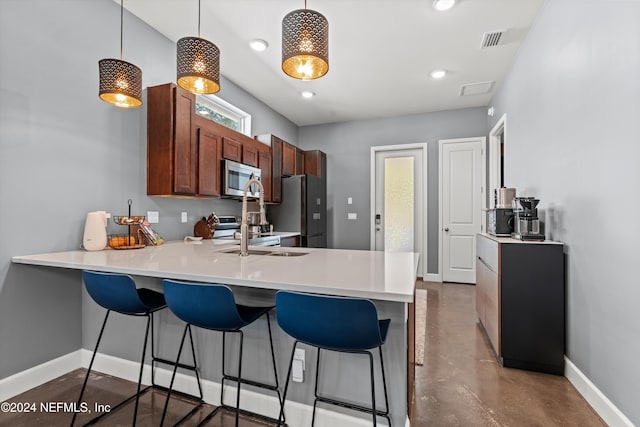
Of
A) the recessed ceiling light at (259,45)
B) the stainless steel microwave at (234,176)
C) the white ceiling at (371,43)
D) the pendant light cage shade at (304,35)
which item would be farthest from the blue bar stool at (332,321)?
the recessed ceiling light at (259,45)

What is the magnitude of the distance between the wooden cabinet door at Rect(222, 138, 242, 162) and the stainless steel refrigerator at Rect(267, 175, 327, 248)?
3.68ft

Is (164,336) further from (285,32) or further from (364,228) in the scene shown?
(364,228)

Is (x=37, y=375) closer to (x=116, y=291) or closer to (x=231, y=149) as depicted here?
(x=116, y=291)

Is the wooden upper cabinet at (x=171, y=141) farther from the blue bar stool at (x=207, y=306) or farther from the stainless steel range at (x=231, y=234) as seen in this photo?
the blue bar stool at (x=207, y=306)

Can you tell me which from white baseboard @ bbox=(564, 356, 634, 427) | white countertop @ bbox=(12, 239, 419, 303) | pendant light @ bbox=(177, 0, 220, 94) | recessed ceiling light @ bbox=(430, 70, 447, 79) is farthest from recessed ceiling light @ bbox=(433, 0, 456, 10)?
white baseboard @ bbox=(564, 356, 634, 427)

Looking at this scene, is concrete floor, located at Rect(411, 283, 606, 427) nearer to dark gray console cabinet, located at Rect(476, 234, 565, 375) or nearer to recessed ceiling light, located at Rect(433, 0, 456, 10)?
dark gray console cabinet, located at Rect(476, 234, 565, 375)

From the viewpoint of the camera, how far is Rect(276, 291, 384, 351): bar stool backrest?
109 cm

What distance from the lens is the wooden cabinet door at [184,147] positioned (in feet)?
8.80

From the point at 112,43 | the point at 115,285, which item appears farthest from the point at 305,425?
the point at 112,43

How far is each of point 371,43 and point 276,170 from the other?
2057 millimetres

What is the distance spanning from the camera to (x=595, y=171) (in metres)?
1.80

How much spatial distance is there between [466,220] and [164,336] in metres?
4.50

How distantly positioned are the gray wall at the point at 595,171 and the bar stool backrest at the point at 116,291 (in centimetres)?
242

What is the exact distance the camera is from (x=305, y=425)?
1.56m
